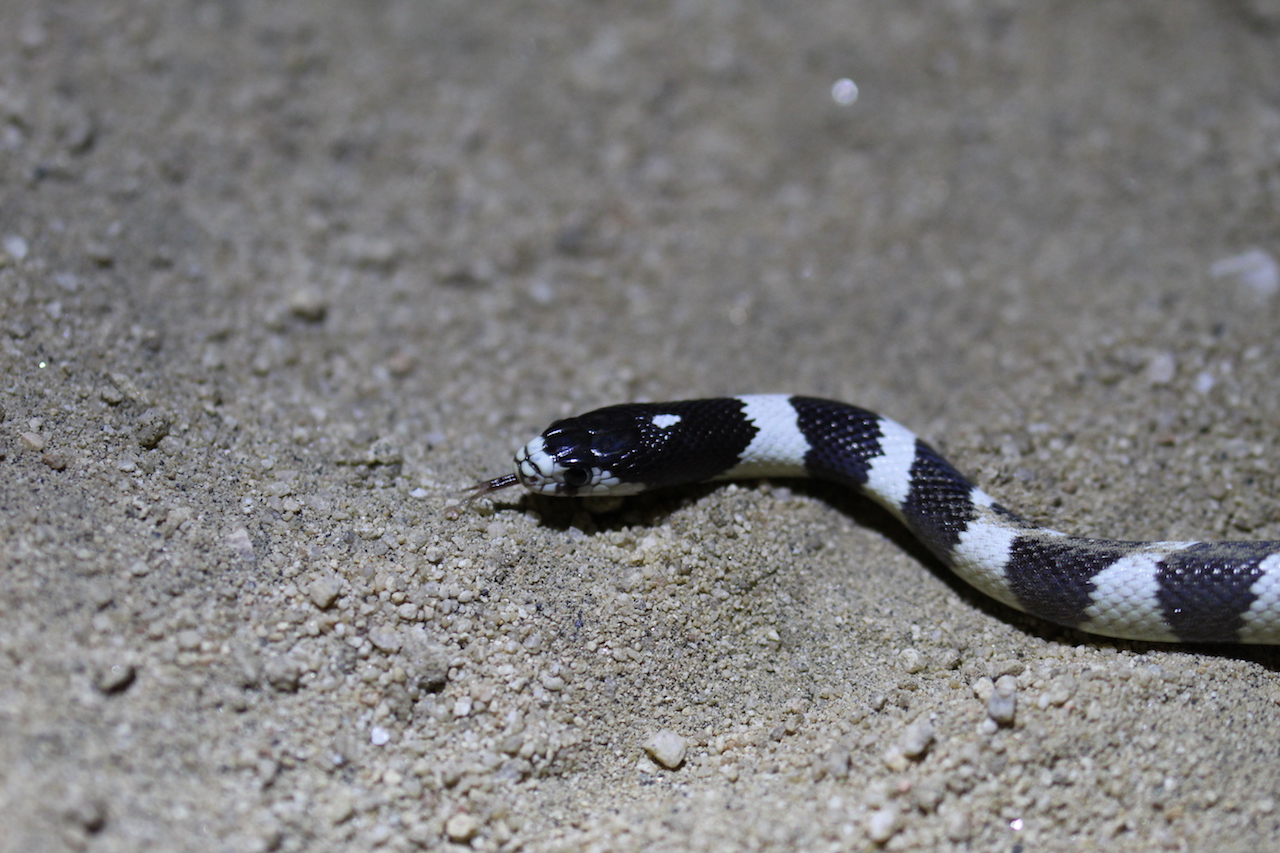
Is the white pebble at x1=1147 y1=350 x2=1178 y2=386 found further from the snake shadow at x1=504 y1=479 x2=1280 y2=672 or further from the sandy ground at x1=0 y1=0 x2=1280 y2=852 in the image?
the snake shadow at x1=504 y1=479 x2=1280 y2=672

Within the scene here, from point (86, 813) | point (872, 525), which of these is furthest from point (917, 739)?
point (86, 813)

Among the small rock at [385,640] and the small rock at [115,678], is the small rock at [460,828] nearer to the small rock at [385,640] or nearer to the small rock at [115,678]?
the small rock at [385,640]

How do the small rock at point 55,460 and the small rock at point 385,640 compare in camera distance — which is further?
the small rock at point 55,460

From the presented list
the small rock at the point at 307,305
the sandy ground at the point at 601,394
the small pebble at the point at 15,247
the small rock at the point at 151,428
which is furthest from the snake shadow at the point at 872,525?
the small pebble at the point at 15,247

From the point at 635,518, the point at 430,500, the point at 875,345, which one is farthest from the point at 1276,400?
the point at 430,500

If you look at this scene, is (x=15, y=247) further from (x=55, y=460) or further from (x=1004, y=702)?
(x=1004, y=702)

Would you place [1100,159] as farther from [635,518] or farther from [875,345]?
[635,518]
